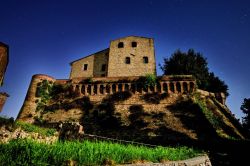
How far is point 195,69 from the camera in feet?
104

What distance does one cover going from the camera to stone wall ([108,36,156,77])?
1169 inches

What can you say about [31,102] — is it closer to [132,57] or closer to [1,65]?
[1,65]

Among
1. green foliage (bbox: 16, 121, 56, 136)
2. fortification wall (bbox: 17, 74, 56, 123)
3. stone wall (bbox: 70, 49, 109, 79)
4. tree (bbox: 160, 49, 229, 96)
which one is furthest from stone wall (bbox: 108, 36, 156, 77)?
green foliage (bbox: 16, 121, 56, 136)

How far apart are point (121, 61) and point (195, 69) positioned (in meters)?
11.9

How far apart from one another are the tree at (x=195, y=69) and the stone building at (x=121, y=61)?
5201 millimetres

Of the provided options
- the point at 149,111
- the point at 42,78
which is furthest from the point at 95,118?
the point at 42,78

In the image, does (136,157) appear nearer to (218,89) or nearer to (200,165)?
(200,165)

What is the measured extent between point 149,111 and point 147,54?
1299 centimetres

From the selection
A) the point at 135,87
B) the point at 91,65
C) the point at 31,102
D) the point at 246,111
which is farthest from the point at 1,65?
the point at 246,111

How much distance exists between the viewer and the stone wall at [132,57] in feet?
97.5

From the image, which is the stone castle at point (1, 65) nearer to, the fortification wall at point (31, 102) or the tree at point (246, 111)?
the fortification wall at point (31, 102)

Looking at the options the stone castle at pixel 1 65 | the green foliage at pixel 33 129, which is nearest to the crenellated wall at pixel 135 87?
the stone castle at pixel 1 65

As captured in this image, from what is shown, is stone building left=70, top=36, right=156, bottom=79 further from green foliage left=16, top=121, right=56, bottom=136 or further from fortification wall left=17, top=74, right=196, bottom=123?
green foliage left=16, top=121, right=56, bottom=136

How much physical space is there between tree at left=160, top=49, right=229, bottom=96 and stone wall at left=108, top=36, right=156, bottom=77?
5234 millimetres
